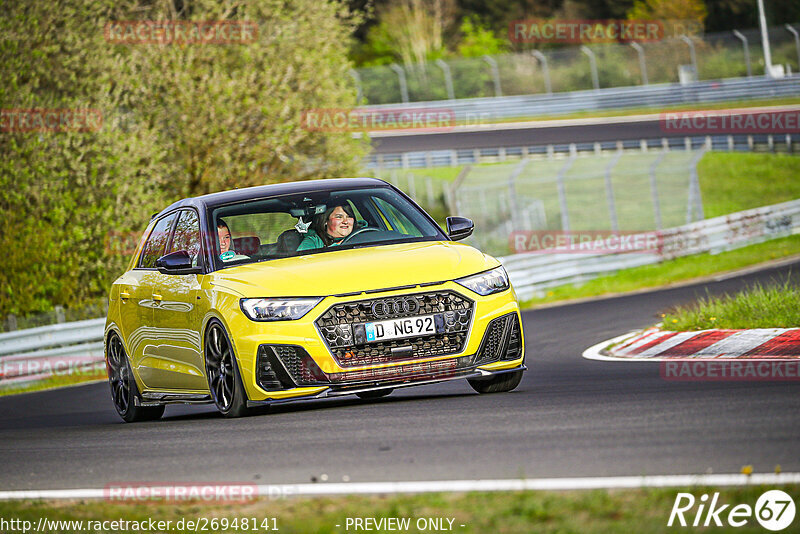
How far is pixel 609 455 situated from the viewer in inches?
249

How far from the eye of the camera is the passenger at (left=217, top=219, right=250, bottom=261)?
9.71 meters

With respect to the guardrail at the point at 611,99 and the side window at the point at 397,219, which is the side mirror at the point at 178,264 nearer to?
the side window at the point at 397,219

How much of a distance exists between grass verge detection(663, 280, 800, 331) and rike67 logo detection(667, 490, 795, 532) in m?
7.52

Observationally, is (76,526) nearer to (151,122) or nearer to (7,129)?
(7,129)

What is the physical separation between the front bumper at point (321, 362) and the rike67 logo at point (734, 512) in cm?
372

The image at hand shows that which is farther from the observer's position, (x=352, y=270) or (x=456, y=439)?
(x=352, y=270)

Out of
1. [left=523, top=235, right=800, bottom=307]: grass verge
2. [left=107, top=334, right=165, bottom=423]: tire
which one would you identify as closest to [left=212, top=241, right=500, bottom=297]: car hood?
[left=107, top=334, right=165, bottom=423]: tire

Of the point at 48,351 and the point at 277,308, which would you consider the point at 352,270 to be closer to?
the point at 277,308

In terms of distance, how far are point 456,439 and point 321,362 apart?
1709 mm

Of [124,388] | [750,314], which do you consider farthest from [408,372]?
[750,314]

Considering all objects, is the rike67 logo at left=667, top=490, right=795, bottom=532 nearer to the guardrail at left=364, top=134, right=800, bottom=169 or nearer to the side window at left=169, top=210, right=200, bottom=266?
the side window at left=169, top=210, right=200, bottom=266

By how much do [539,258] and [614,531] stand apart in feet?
67.7

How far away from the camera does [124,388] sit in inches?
448

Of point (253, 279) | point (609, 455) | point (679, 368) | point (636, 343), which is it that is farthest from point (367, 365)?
point (636, 343)
